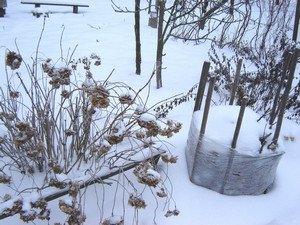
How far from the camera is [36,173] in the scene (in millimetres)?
2289

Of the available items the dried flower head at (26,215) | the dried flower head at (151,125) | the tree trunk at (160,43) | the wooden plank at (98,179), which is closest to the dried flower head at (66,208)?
the dried flower head at (26,215)

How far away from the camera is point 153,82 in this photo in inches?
166

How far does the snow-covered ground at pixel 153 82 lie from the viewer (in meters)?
2.17

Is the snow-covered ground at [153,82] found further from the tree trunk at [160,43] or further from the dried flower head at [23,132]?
the dried flower head at [23,132]

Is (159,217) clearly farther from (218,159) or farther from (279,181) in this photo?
(279,181)

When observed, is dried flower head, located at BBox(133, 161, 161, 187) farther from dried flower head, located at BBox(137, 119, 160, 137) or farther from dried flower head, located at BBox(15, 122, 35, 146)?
dried flower head, located at BBox(15, 122, 35, 146)

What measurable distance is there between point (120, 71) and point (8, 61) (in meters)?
2.75

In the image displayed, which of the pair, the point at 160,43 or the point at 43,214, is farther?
the point at 160,43

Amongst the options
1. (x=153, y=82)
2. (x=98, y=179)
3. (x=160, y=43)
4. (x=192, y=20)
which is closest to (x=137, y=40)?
(x=160, y=43)

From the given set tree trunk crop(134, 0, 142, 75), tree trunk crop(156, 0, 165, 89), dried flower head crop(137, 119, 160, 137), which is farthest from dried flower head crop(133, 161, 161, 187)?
tree trunk crop(134, 0, 142, 75)

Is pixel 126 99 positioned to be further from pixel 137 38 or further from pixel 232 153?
pixel 137 38

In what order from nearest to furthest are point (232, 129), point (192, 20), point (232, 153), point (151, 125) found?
point (151, 125)
point (232, 153)
point (232, 129)
point (192, 20)

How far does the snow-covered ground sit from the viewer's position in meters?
2.17

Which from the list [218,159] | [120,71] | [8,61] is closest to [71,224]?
[8,61]
